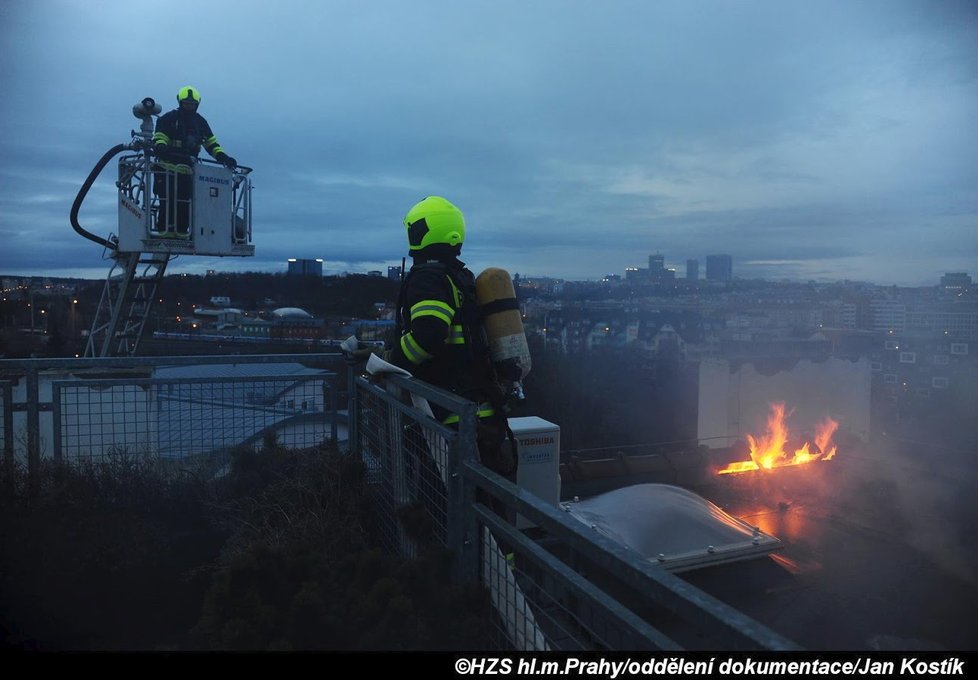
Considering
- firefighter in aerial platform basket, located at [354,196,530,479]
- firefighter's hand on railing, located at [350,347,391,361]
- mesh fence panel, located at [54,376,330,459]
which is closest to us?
firefighter in aerial platform basket, located at [354,196,530,479]

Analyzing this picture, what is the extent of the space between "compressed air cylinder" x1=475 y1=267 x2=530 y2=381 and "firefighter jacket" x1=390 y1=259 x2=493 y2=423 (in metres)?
0.06

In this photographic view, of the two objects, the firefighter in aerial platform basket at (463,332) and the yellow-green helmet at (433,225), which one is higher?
the yellow-green helmet at (433,225)

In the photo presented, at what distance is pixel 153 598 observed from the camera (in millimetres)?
3564

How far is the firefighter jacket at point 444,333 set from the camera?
3672mm

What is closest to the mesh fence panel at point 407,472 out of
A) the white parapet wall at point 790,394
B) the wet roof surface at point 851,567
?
the wet roof surface at point 851,567

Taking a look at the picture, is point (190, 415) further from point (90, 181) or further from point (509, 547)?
point (90, 181)

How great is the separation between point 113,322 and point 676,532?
9.28 meters

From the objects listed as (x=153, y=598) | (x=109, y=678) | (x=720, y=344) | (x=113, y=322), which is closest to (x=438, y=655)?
(x=109, y=678)

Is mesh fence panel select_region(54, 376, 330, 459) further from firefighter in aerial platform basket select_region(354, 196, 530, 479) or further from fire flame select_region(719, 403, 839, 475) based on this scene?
fire flame select_region(719, 403, 839, 475)

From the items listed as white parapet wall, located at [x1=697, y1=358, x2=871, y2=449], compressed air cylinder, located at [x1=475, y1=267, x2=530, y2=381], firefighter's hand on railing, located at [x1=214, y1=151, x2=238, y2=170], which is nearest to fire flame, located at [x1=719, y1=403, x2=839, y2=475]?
white parapet wall, located at [x1=697, y1=358, x2=871, y2=449]

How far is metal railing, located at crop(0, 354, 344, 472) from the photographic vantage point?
16.0 ft

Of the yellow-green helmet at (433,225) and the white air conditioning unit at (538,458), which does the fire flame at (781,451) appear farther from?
the yellow-green helmet at (433,225)

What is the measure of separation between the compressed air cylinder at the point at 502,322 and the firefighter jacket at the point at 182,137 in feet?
25.8

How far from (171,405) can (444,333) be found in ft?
9.18
